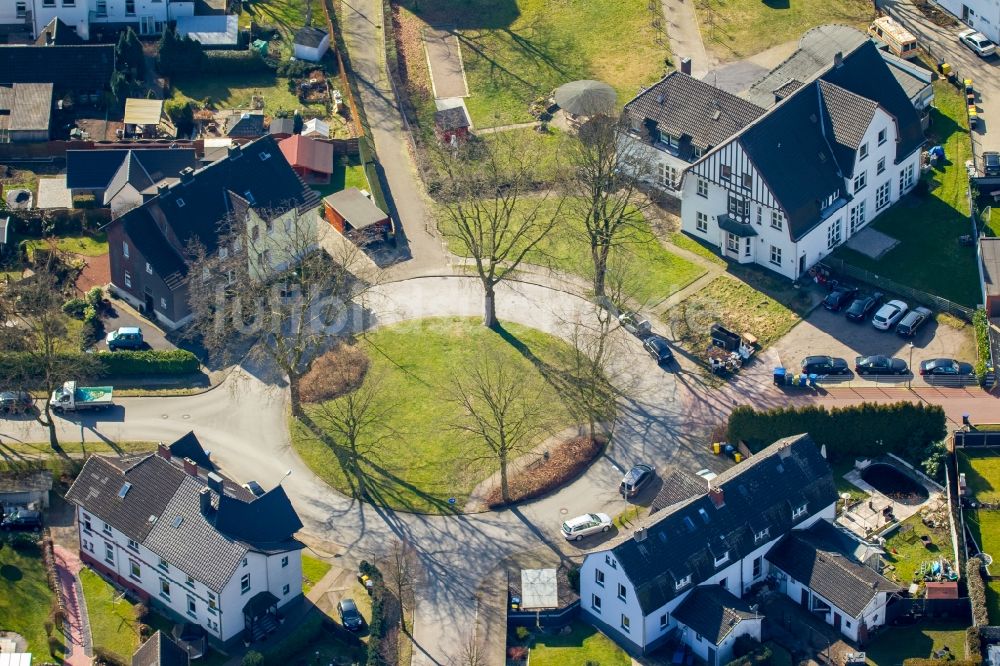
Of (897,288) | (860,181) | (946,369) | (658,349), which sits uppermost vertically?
(860,181)

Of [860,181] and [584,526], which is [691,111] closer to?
[860,181]

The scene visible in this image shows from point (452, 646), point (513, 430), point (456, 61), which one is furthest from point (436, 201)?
point (452, 646)

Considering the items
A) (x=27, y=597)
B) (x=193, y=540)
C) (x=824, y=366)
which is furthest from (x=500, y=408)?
(x=27, y=597)

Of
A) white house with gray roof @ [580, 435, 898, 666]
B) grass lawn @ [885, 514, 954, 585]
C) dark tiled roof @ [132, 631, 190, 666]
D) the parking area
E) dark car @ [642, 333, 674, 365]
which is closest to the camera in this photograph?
dark tiled roof @ [132, 631, 190, 666]

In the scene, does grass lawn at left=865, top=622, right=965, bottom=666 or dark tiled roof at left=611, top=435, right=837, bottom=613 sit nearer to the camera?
grass lawn at left=865, top=622, right=965, bottom=666

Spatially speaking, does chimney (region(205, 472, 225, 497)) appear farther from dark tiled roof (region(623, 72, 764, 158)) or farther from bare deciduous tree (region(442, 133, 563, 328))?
dark tiled roof (region(623, 72, 764, 158))

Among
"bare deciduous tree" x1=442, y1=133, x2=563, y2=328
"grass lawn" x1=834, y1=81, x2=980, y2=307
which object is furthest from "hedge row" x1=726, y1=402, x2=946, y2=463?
"bare deciduous tree" x1=442, y1=133, x2=563, y2=328

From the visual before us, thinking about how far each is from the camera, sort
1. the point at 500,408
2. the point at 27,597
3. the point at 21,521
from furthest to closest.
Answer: the point at 500,408 → the point at 21,521 → the point at 27,597
